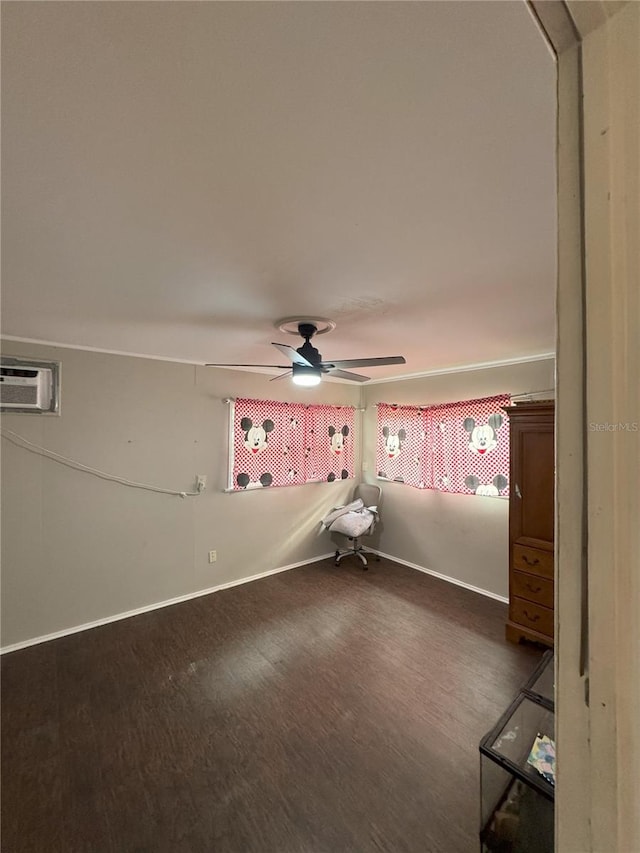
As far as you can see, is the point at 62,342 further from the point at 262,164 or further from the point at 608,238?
the point at 608,238

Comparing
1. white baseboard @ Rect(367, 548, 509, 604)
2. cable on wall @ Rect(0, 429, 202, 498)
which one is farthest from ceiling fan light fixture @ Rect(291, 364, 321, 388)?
white baseboard @ Rect(367, 548, 509, 604)

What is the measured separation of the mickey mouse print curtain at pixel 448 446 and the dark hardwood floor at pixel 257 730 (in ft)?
4.02

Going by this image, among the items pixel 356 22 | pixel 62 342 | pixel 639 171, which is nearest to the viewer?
pixel 639 171

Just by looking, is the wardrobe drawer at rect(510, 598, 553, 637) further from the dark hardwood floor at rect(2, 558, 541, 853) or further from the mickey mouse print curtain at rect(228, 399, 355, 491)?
the mickey mouse print curtain at rect(228, 399, 355, 491)

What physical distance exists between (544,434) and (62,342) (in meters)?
3.76

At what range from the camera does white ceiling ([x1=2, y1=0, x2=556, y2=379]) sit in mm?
640

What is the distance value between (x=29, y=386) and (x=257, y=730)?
279 cm

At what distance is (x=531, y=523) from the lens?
2727 millimetres

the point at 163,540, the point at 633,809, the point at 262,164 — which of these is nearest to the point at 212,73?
the point at 262,164

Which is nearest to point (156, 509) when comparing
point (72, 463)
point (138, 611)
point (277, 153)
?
point (72, 463)

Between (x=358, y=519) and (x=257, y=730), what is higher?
(x=358, y=519)

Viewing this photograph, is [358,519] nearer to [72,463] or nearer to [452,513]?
[452,513]

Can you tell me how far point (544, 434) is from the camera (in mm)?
2643

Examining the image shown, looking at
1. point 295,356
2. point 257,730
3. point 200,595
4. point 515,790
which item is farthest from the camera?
point 200,595
